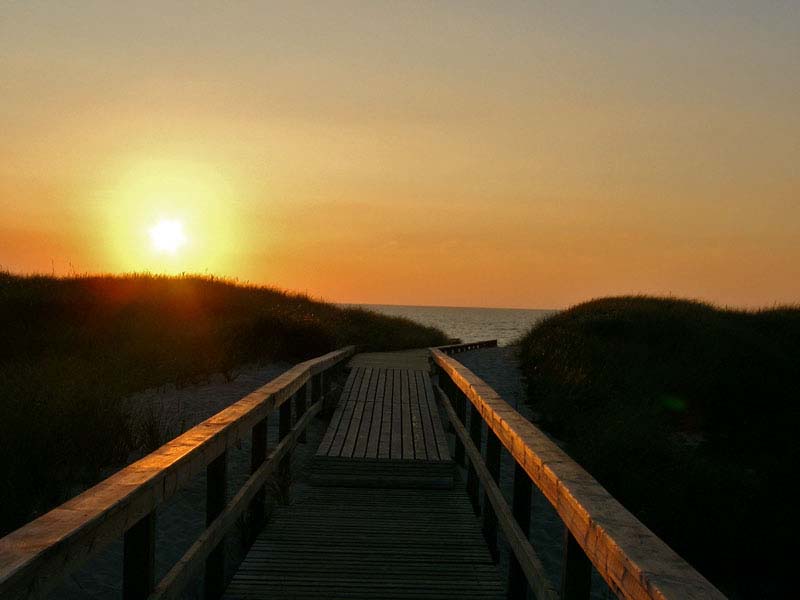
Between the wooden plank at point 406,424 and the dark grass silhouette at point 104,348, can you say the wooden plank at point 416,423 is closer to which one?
the wooden plank at point 406,424

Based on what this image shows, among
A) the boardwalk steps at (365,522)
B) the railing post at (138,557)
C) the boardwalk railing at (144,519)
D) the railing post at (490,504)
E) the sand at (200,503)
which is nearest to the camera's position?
the boardwalk railing at (144,519)

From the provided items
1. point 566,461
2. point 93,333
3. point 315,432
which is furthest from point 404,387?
point 566,461

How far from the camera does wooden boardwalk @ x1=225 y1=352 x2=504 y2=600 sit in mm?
4285

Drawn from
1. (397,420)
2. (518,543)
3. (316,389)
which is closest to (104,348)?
(316,389)

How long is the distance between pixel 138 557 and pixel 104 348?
12.2 meters

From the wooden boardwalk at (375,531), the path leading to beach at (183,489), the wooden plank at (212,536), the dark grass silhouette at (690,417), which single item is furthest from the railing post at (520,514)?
the dark grass silhouette at (690,417)

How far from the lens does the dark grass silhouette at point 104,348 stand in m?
7.47

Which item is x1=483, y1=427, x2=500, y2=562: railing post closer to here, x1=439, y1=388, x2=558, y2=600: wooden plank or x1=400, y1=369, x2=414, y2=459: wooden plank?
x1=439, y1=388, x2=558, y2=600: wooden plank

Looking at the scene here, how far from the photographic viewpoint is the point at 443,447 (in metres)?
7.50

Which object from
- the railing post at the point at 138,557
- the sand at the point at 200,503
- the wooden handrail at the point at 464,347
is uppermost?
the wooden handrail at the point at 464,347

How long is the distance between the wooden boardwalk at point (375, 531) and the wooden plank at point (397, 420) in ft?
0.09

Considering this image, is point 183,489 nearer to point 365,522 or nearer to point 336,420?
point 336,420

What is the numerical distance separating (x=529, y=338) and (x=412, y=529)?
15585 mm

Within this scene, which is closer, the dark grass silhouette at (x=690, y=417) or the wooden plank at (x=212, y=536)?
the wooden plank at (x=212, y=536)
